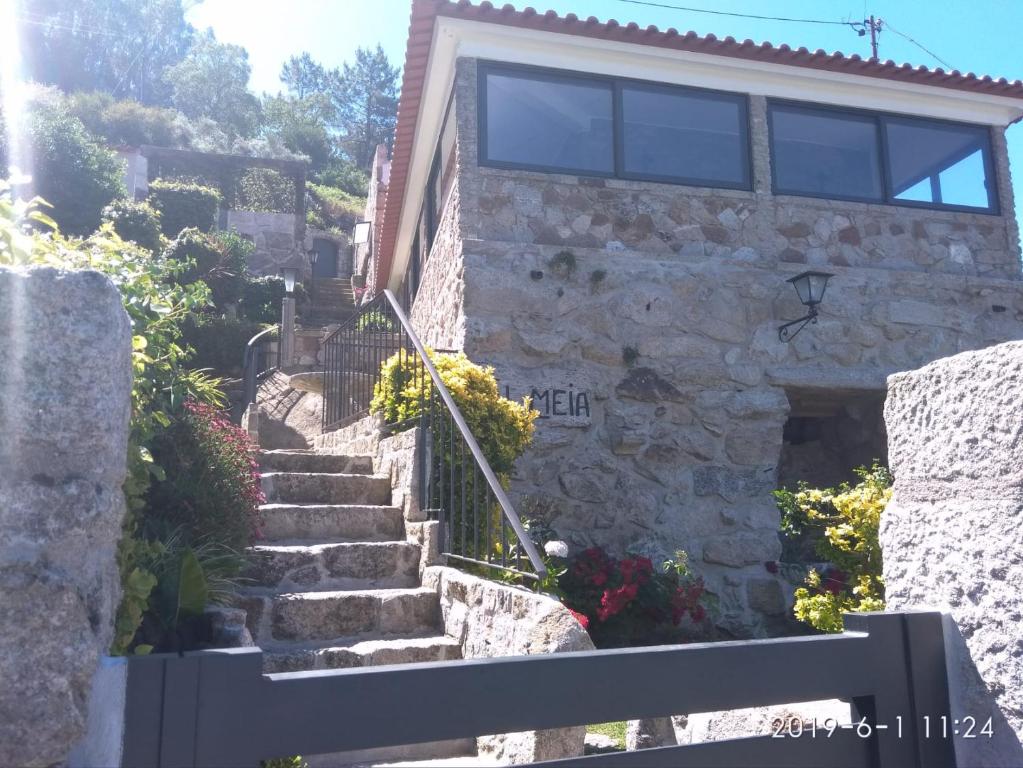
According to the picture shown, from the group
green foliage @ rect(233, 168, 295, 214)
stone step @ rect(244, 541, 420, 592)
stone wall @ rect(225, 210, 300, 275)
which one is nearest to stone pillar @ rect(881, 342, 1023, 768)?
stone step @ rect(244, 541, 420, 592)

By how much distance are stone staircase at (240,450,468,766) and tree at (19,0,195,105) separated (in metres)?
39.3

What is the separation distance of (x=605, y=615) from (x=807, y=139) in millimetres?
4789

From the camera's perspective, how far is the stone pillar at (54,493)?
59.7 inches

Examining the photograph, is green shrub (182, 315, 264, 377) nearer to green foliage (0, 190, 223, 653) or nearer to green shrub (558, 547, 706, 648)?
green shrub (558, 547, 706, 648)

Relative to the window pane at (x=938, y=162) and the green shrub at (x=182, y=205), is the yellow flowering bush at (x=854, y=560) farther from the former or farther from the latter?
the green shrub at (x=182, y=205)

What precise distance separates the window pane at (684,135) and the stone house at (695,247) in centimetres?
2

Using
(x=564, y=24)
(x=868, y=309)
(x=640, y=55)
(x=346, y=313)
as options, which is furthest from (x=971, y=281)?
(x=346, y=313)

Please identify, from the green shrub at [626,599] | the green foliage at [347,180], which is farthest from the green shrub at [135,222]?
the green foliage at [347,180]

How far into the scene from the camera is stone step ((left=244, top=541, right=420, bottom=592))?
435 cm

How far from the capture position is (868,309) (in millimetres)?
7250

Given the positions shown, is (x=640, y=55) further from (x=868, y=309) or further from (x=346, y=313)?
(x=346, y=313)

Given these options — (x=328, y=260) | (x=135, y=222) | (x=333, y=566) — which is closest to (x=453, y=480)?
(x=333, y=566)

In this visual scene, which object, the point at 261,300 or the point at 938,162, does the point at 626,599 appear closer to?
the point at 938,162

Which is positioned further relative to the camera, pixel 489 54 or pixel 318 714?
pixel 489 54
